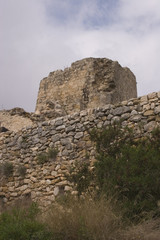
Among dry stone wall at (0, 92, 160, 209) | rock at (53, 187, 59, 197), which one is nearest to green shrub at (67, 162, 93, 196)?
dry stone wall at (0, 92, 160, 209)

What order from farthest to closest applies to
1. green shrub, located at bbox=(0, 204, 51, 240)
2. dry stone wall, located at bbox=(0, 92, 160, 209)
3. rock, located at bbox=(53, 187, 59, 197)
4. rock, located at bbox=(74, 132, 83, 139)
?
rock, located at bbox=(74, 132, 83, 139) < rock, located at bbox=(53, 187, 59, 197) < dry stone wall, located at bbox=(0, 92, 160, 209) < green shrub, located at bbox=(0, 204, 51, 240)

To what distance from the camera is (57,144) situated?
718 cm

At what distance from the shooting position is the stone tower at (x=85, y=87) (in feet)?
33.3

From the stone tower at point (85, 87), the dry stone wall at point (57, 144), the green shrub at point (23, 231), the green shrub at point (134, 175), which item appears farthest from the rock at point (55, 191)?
the stone tower at point (85, 87)

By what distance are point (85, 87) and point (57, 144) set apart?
3762 mm

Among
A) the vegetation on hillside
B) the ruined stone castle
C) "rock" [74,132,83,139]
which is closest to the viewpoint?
the vegetation on hillside

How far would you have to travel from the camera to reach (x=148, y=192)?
175 inches

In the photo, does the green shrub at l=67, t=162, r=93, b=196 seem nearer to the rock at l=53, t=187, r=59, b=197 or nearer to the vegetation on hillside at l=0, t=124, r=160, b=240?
the vegetation on hillside at l=0, t=124, r=160, b=240

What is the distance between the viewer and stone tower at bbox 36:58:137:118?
10156 mm

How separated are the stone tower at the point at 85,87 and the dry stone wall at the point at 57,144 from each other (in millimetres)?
1917

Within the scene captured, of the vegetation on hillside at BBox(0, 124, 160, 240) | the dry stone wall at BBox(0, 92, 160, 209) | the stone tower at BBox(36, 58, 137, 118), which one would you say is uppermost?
the stone tower at BBox(36, 58, 137, 118)

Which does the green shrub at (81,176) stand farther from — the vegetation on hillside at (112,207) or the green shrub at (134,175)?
the green shrub at (134,175)

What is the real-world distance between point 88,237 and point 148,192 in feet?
4.32

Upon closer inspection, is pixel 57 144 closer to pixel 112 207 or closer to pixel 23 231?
pixel 112 207
